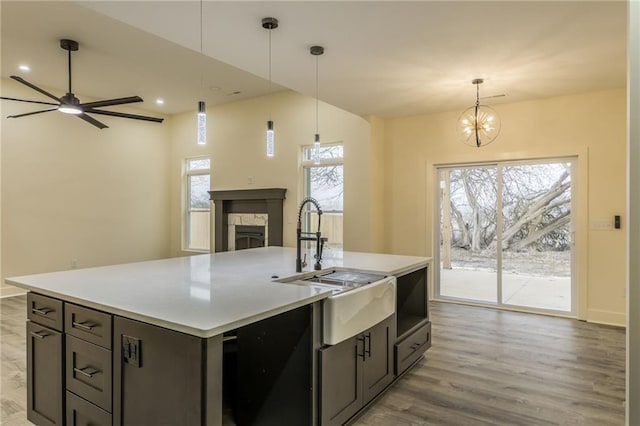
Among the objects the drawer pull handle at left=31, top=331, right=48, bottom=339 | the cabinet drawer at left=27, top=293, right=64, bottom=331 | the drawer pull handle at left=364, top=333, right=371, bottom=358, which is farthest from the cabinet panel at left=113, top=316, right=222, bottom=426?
the drawer pull handle at left=364, top=333, right=371, bottom=358

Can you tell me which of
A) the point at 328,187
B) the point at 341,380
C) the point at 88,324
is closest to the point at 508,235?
the point at 328,187

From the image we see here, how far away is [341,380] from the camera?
2.15 meters

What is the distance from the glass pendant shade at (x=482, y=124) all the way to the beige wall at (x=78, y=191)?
240 inches

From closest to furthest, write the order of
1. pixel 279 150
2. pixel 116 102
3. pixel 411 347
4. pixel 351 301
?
pixel 351 301
pixel 411 347
pixel 116 102
pixel 279 150

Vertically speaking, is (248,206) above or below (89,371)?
above

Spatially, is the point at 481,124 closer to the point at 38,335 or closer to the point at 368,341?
the point at 368,341

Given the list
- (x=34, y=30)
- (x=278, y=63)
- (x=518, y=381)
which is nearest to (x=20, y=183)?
(x=34, y=30)

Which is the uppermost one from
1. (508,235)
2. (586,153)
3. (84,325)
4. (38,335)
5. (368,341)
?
(586,153)

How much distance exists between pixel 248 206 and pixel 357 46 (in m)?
4.37

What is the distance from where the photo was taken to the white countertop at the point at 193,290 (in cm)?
154

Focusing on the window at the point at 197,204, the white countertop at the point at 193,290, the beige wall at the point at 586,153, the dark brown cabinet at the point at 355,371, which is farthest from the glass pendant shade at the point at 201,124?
the window at the point at 197,204

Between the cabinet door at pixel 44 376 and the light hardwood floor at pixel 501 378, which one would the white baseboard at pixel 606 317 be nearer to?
the light hardwood floor at pixel 501 378

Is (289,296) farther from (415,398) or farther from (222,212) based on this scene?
(222,212)

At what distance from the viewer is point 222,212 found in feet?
24.1
